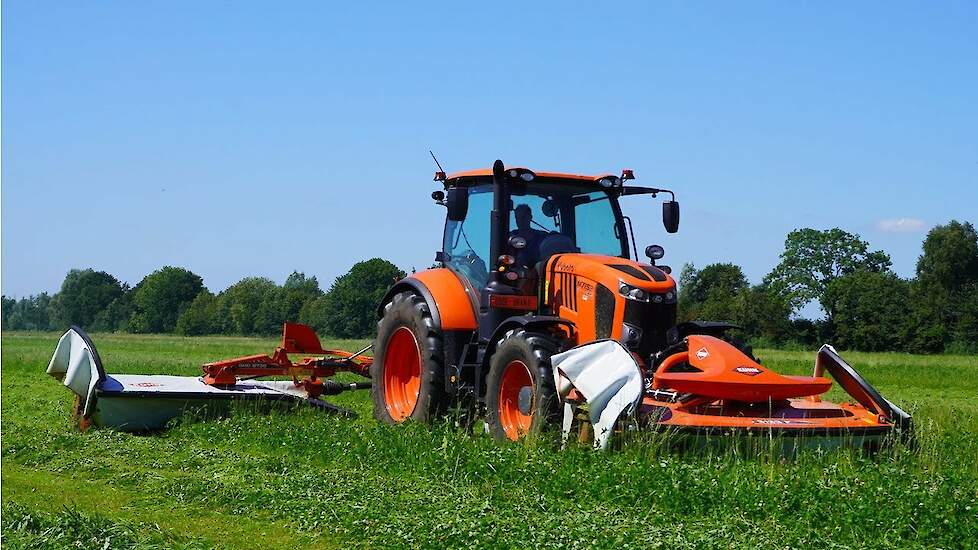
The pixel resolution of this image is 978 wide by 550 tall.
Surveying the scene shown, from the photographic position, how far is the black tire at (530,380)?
29.3 feet

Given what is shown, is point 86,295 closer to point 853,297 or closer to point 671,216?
point 853,297

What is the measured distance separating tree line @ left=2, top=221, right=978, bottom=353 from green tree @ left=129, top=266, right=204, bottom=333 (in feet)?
0.26

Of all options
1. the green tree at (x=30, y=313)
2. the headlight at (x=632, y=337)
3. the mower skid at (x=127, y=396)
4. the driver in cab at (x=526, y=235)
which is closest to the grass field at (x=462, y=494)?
the mower skid at (x=127, y=396)

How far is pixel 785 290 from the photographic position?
69000mm

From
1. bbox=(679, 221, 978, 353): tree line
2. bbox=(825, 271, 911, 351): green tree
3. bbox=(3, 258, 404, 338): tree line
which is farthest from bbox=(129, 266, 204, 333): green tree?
bbox=(825, 271, 911, 351): green tree

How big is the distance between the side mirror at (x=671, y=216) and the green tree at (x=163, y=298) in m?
76.1

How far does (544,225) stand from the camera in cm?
1097

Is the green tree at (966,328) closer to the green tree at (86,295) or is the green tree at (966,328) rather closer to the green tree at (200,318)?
the green tree at (200,318)

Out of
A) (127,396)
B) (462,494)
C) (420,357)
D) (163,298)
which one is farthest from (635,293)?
(163,298)

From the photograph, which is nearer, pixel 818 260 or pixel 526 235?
pixel 526 235

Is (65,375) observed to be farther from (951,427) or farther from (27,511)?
(951,427)

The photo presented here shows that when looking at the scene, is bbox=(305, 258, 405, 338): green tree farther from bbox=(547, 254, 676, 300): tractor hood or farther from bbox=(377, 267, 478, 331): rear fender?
bbox=(547, 254, 676, 300): tractor hood

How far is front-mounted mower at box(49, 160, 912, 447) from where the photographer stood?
8586 mm

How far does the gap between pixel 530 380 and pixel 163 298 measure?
80454 millimetres
